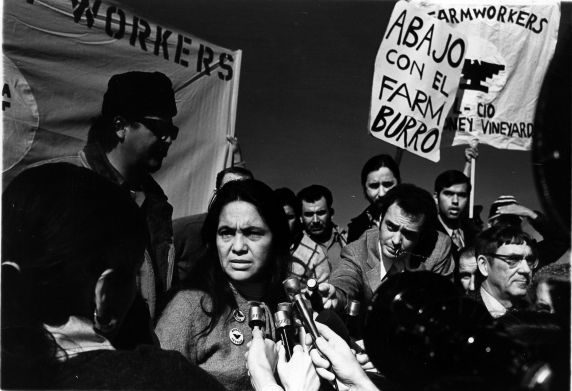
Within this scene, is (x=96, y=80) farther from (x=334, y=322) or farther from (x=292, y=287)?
(x=334, y=322)

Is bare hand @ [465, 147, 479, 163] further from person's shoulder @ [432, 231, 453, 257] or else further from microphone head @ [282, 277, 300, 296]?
microphone head @ [282, 277, 300, 296]

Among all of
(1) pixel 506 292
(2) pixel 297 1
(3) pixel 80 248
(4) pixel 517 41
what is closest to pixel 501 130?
(4) pixel 517 41

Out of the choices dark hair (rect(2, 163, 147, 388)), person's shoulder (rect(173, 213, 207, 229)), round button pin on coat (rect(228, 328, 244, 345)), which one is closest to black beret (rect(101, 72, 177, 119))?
dark hair (rect(2, 163, 147, 388))

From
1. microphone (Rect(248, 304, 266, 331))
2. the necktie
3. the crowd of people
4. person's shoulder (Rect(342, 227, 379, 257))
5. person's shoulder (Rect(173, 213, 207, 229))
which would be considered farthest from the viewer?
the necktie

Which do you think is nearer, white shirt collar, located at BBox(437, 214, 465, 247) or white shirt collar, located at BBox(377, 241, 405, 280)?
white shirt collar, located at BBox(377, 241, 405, 280)

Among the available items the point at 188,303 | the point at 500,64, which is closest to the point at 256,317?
the point at 188,303

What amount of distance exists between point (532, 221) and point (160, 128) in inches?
81.0

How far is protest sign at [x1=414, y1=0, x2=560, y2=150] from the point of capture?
3.89 metres

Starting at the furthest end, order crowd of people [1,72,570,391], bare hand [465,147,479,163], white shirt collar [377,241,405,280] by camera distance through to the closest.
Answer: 1. bare hand [465,147,479,163]
2. white shirt collar [377,241,405,280]
3. crowd of people [1,72,570,391]

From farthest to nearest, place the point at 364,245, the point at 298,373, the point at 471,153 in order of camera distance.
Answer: the point at 471,153 < the point at 364,245 < the point at 298,373

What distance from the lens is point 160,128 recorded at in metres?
3.63

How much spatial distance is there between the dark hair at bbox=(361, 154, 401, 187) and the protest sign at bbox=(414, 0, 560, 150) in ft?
1.70

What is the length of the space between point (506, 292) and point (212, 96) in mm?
1796

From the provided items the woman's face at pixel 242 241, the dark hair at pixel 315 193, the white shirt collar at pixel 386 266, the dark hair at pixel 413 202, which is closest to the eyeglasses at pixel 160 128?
the dark hair at pixel 315 193
